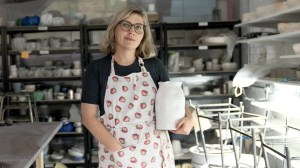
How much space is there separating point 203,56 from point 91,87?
3186 mm

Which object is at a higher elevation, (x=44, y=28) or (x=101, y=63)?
(x=44, y=28)

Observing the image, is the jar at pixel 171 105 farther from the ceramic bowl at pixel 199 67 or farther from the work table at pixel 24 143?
the ceramic bowl at pixel 199 67

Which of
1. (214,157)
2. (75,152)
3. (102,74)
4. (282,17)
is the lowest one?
(75,152)

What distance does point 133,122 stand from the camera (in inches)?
65.4

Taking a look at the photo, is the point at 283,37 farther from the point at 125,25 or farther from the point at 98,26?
the point at 98,26

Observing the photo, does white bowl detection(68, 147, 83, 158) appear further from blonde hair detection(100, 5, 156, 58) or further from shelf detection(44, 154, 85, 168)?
blonde hair detection(100, 5, 156, 58)

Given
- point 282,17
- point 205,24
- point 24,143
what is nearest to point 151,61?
point 24,143

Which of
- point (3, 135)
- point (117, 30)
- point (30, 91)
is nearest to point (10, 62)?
point (30, 91)

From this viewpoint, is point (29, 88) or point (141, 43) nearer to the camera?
point (141, 43)

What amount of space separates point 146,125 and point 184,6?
10.7 feet

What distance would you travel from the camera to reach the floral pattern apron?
1.66 meters

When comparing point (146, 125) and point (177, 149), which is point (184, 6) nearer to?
point (177, 149)


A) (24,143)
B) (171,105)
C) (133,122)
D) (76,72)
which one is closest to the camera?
(171,105)

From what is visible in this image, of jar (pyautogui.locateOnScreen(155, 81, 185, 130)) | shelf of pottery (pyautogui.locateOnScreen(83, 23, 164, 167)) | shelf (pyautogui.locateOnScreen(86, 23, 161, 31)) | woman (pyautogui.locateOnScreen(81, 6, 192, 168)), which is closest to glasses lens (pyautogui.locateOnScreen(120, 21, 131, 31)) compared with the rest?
woman (pyautogui.locateOnScreen(81, 6, 192, 168))
